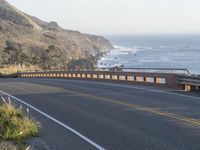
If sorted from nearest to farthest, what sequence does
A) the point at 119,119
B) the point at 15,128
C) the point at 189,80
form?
the point at 15,128 < the point at 119,119 < the point at 189,80

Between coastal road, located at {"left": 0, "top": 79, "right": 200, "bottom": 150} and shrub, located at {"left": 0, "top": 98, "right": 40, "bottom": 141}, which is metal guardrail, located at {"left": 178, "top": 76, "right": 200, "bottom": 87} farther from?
shrub, located at {"left": 0, "top": 98, "right": 40, "bottom": 141}

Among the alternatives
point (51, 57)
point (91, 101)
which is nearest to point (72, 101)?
point (91, 101)

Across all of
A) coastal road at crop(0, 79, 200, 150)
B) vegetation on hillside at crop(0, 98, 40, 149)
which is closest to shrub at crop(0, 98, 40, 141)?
vegetation on hillside at crop(0, 98, 40, 149)

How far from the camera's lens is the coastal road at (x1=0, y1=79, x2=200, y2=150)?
1258cm

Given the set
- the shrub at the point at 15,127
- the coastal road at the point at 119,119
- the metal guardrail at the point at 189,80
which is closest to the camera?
the coastal road at the point at 119,119

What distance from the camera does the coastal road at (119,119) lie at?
12.6 m

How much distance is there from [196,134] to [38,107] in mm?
8426

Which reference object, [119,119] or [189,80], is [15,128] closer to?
[119,119]

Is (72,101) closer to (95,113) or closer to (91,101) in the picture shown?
(91,101)

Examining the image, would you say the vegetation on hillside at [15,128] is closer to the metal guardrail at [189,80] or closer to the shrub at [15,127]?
the shrub at [15,127]

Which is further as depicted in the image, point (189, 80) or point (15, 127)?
point (189, 80)

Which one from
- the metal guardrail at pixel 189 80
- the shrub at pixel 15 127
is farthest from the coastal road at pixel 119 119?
the metal guardrail at pixel 189 80

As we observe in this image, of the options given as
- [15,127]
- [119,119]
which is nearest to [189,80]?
[119,119]

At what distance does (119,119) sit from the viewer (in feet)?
53.6
